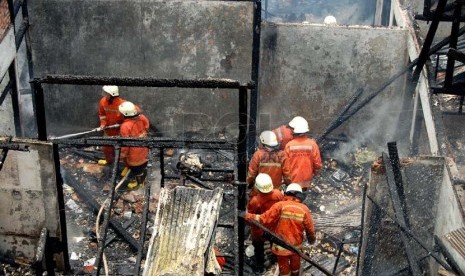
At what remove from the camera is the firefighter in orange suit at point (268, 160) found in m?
8.76

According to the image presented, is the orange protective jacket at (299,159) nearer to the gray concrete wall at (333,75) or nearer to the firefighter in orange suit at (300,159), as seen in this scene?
the firefighter in orange suit at (300,159)

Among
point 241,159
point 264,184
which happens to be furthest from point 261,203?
point 241,159

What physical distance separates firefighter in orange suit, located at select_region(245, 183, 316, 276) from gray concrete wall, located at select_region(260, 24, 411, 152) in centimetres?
391

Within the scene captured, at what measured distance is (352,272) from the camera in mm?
8422

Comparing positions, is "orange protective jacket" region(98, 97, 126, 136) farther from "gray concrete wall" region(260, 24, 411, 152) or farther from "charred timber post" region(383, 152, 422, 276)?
"charred timber post" region(383, 152, 422, 276)

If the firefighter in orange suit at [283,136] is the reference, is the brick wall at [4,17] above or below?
above

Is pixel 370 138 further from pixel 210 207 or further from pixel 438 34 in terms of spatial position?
pixel 210 207

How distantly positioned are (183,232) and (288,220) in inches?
102

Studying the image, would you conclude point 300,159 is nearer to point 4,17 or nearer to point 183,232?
point 183,232

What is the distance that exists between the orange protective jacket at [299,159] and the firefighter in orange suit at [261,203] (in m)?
0.81

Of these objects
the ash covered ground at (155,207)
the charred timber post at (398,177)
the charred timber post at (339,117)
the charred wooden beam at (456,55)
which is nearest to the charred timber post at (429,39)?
the charred wooden beam at (456,55)

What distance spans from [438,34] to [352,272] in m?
6.82

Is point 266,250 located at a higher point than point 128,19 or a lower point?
lower

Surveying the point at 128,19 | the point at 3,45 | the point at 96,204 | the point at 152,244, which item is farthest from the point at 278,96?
the point at 152,244
